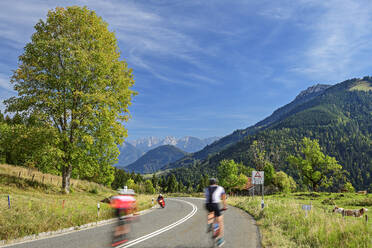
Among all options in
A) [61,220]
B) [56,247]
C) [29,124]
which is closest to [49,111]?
[29,124]

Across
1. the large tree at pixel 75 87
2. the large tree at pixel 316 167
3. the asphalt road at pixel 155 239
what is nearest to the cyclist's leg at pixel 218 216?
the asphalt road at pixel 155 239

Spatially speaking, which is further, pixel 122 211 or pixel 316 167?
pixel 316 167

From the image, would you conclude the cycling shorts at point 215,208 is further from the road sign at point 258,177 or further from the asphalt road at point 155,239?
the road sign at point 258,177

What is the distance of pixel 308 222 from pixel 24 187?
795 inches

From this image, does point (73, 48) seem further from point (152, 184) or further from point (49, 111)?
point (152, 184)

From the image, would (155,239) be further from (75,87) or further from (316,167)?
(316,167)

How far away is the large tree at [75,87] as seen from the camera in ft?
67.8

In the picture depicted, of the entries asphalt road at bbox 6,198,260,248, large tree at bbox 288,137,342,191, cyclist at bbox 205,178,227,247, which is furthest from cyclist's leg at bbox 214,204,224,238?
large tree at bbox 288,137,342,191

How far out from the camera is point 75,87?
21688mm

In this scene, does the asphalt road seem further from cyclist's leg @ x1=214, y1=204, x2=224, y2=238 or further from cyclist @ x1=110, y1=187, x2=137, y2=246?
cyclist's leg @ x1=214, y1=204, x2=224, y2=238

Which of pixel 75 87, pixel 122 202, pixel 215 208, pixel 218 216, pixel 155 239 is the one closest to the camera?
pixel 218 216

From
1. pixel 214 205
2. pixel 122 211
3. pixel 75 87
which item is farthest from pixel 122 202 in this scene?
pixel 75 87

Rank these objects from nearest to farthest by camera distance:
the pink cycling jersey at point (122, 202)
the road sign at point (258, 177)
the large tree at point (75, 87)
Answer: the pink cycling jersey at point (122, 202), the large tree at point (75, 87), the road sign at point (258, 177)

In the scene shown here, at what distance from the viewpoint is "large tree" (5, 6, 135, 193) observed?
20.7 meters
